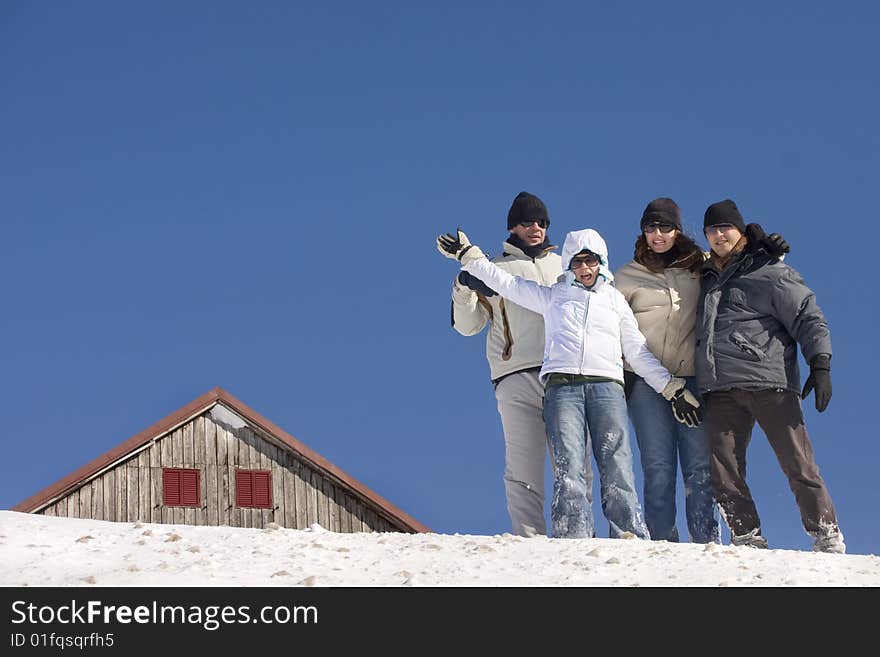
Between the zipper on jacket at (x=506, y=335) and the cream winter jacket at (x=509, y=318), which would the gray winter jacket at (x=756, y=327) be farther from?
the zipper on jacket at (x=506, y=335)

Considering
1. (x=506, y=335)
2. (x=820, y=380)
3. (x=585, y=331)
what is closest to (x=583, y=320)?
(x=585, y=331)

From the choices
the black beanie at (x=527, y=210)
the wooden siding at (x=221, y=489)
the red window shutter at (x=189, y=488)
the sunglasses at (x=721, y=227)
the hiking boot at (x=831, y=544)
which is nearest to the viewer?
the hiking boot at (x=831, y=544)

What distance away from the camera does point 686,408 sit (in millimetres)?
7039

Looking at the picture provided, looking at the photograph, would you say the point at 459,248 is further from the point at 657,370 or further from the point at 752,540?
the point at 752,540

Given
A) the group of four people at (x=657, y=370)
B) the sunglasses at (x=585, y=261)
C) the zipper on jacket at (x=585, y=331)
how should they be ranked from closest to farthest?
the group of four people at (x=657, y=370)
the zipper on jacket at (x=585, y=331)
the sunglasses at (x=585, y=261)

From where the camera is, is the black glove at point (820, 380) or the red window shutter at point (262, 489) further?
the red window shutter at point (262, 489)

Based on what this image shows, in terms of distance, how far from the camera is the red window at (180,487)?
1564cm

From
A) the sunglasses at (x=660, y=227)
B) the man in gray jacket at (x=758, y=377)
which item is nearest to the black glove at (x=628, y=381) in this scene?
the man in gray jacket at (x=758, y=377)

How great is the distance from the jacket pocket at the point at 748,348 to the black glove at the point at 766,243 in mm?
603

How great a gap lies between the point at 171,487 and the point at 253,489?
1117mm
